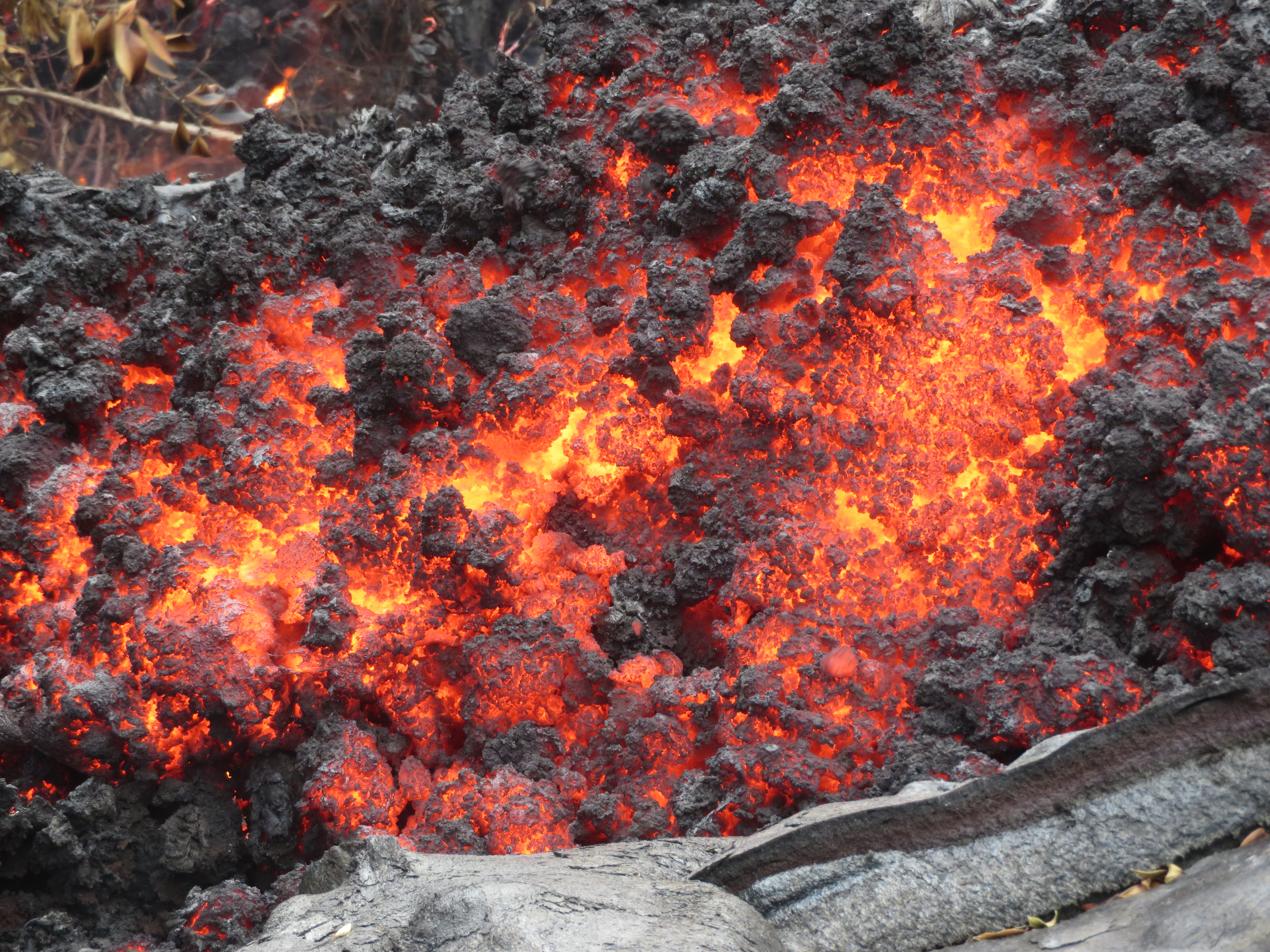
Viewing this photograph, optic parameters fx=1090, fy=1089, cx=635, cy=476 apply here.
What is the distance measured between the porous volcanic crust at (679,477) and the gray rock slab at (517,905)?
239 mm

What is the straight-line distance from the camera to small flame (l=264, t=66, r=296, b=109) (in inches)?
234

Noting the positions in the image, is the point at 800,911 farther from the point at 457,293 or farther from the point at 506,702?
the point at 457,293

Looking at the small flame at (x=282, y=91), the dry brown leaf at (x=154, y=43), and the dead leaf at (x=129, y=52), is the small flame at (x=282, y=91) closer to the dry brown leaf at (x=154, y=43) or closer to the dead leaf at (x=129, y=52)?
the dry brown leaf at (x=154, y=43)

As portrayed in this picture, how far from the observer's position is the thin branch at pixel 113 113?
5.45 m

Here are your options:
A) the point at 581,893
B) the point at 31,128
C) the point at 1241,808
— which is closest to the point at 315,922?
the point at 581,893

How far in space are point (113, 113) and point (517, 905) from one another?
5669 mm

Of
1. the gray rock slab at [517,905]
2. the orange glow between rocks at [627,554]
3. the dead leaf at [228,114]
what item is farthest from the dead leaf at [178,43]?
the gray rock slab at [517,905]

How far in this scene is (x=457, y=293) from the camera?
8.69 feet

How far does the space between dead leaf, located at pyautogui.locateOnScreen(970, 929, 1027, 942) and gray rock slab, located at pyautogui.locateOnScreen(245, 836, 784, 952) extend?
0.79 feet

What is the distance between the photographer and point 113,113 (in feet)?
19.0

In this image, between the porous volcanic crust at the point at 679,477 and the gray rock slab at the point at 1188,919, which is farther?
the porous volcanic crust at the point at 679,477

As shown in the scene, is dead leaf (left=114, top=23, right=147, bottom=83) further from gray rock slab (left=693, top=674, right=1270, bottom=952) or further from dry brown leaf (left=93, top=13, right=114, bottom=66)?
gray rock slab (left=693, top=674, right=1270, bottom=952)

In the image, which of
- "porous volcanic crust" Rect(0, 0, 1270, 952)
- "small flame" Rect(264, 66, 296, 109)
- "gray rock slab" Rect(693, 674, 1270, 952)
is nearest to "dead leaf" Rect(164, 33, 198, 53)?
"small flame" Rect(264, 66, 296, 109)

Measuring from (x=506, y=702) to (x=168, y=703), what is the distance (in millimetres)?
687
